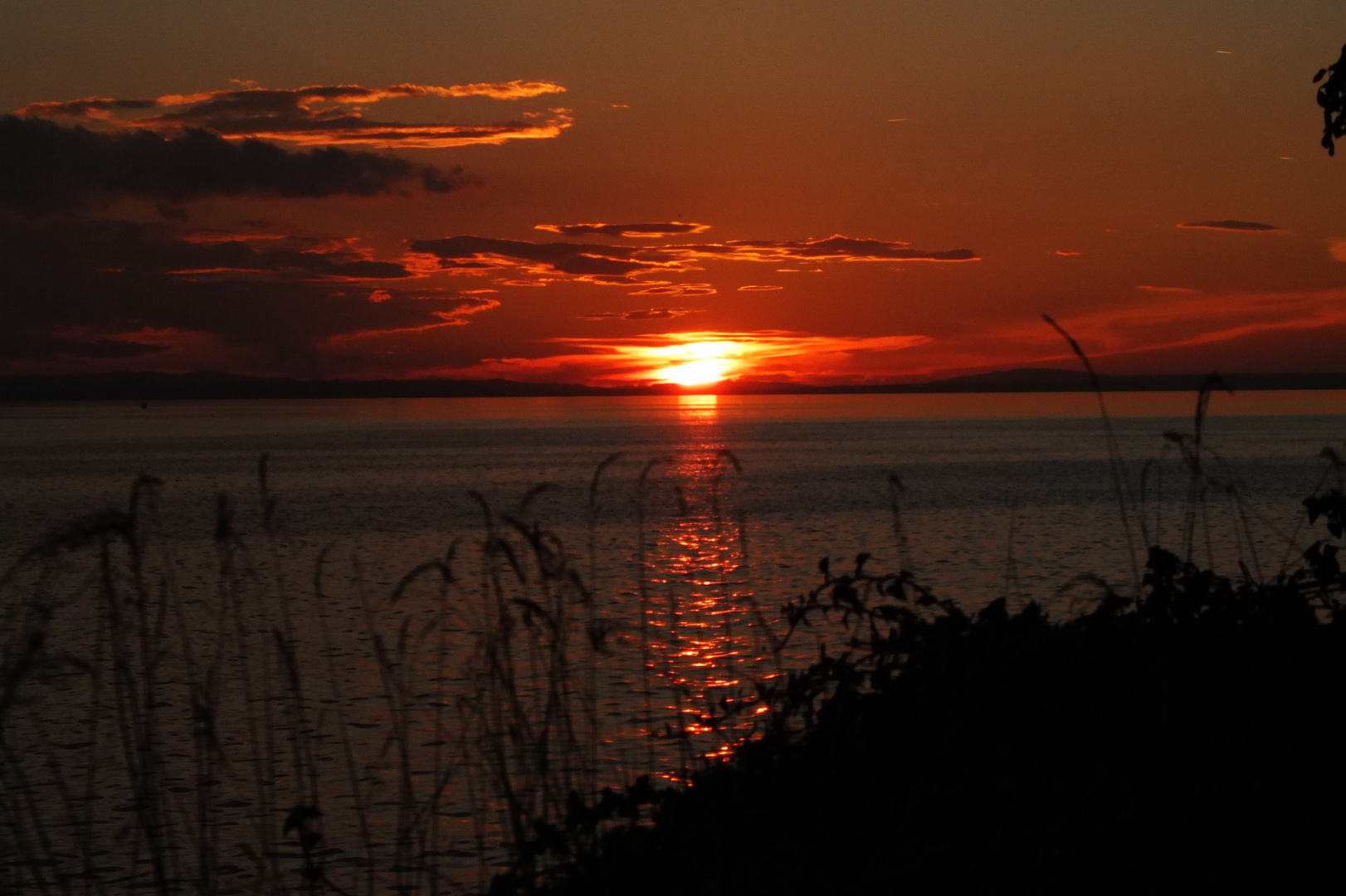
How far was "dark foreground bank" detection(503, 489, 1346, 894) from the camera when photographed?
16.0 feet

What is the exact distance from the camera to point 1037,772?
5.62 m

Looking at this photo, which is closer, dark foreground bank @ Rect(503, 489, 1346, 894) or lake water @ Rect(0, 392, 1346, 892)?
dark foreground bank @ Rect(503, 489, 1346, 894)

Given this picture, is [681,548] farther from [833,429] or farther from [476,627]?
[833,429]

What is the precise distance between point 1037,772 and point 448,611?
19.8 feet

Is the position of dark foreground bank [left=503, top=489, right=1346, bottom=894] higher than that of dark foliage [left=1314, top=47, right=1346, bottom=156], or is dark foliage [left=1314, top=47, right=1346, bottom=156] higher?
dark foliage [left=1314, top=47, right=1346, bottom=156]

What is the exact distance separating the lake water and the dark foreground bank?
469mm

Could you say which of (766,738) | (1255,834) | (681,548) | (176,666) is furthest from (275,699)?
(681,548)

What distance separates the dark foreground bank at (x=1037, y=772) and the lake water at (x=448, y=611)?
469mm

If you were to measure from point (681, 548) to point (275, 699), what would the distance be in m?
18.6

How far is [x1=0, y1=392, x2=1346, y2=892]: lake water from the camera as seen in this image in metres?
6.75

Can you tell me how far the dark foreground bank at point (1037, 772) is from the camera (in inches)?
192

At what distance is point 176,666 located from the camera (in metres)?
17.3

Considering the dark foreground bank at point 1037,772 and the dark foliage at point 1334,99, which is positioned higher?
the dark foliage at point 1334,99

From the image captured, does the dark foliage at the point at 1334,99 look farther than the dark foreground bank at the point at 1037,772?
Yes
